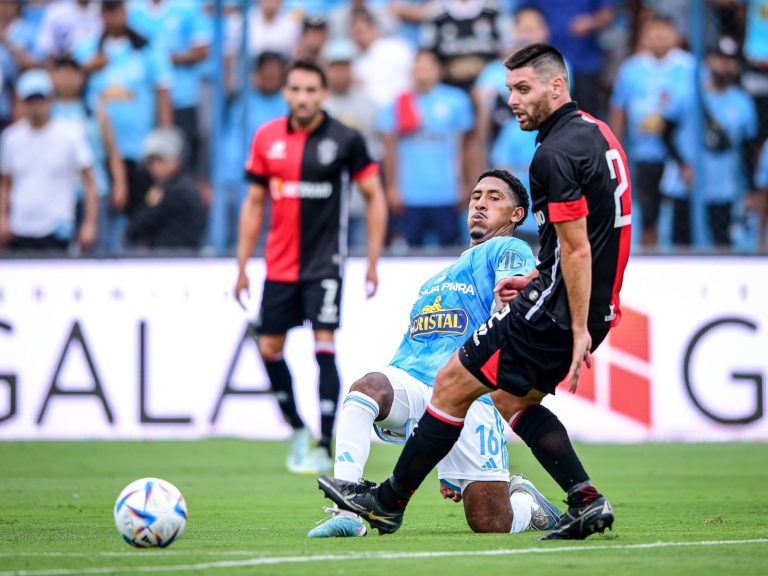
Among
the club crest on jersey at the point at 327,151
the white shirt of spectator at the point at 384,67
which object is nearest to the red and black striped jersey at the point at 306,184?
the club crest on jersey at the point at 327,151

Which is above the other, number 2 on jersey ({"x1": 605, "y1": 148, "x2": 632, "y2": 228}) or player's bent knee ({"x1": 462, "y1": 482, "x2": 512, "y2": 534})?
number 2 on jersey ({"x1": 605, "y1": 148, "x2": 632, "y2": 228})

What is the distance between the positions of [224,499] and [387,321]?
4264 millimetres

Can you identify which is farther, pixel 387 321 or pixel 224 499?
pixel 387 321

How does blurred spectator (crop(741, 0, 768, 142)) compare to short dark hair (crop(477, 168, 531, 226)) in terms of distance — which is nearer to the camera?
short dark hair (crop(477, 168, 531, 226))

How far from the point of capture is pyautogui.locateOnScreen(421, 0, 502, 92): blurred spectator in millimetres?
13211

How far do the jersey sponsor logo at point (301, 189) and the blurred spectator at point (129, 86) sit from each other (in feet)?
10.6

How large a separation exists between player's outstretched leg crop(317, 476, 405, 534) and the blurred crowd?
252 inches

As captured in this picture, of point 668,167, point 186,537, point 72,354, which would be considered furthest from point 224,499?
point 668,167

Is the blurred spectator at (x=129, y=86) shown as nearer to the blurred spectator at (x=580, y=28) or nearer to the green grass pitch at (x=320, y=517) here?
the green grass pitch at (x=320, y=517)

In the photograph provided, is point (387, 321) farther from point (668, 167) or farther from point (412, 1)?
point (412, 1)

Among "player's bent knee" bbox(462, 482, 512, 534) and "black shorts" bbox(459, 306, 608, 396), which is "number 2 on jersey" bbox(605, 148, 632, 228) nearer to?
"black shorts" bbox(459, 306, 608, 396)

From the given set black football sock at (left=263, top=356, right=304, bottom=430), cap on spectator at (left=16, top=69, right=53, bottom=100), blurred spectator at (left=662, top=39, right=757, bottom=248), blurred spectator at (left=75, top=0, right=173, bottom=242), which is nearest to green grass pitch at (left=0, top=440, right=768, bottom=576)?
black football sock at (left=263, top=356, right=304, bottom=430)

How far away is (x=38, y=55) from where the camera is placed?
14156mm

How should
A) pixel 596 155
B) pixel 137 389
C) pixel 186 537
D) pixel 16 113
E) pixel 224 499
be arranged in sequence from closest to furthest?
pixel 596 155, pixel 186 537, pixel 224 499, pixel 137 389, pixel 16 113
